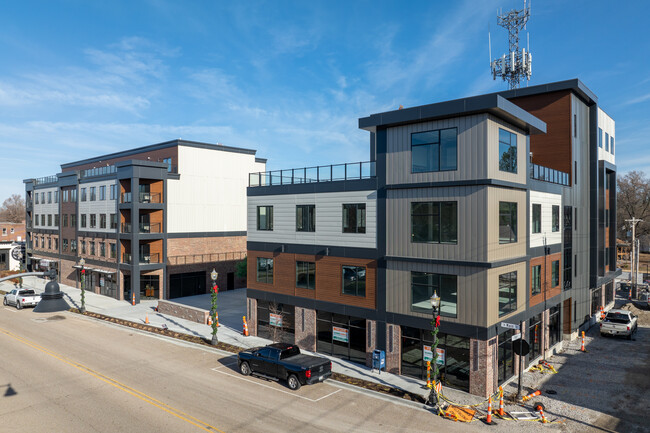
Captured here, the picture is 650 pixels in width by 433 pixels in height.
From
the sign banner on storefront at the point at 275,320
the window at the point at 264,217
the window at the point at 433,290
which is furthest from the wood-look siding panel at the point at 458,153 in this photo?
the sign banner on storefront at the point at 275,320

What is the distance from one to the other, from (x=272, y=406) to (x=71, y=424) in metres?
7.82

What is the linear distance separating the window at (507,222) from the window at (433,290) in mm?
3305

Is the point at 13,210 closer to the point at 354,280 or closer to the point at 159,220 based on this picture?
the point at 159,220

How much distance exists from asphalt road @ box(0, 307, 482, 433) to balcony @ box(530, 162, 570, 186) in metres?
15.3

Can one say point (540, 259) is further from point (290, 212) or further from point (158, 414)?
point (158, 414)

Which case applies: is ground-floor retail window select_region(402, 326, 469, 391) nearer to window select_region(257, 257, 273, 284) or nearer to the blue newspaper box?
the blue newspaper box

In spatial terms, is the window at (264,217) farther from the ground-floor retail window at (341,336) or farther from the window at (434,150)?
the window at (434,150)

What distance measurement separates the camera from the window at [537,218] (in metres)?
24.6

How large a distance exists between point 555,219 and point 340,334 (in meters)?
16.1

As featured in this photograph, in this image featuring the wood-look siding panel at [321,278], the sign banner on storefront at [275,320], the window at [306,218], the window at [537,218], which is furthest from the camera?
the sign banner on storefront at [275,320]

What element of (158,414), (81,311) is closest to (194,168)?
(81,311)

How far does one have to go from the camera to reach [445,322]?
811 inches

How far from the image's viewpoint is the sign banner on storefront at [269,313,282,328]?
1104 inches

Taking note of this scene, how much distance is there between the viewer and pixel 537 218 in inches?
987
